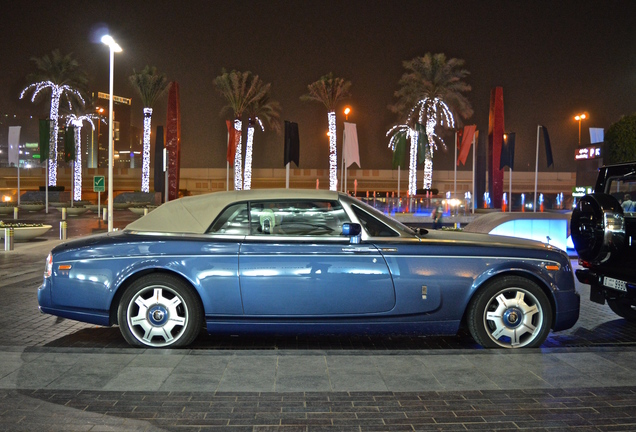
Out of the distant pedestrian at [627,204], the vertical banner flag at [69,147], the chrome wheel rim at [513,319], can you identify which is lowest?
the chrome wheel rim at [513,319]

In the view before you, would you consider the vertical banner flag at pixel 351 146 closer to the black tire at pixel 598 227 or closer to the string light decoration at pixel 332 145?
the string light decoration at pixel 332 145

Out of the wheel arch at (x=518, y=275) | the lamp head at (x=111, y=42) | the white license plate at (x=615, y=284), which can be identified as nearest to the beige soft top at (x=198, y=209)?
the wheel arch at (x=518, y=275)

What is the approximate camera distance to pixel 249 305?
20.1ft

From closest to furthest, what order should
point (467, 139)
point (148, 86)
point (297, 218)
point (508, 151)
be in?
point (297, 218) < point (508, 151) < point (467, 139) < point (148, 86)

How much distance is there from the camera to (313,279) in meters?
6.07

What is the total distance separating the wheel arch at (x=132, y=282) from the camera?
621cm

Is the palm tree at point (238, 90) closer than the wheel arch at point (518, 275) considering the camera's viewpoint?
No

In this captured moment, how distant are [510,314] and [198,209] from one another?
3317 millimetres

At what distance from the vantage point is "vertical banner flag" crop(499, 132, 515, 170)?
44156 mm

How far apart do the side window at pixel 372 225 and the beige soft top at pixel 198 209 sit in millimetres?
305

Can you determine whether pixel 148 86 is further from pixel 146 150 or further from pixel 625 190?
pixel 625 190

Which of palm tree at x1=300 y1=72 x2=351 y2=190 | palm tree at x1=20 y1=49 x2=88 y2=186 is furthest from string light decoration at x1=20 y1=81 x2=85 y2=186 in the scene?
palm tree at x1=300 y1=72 x2=351 y2=190

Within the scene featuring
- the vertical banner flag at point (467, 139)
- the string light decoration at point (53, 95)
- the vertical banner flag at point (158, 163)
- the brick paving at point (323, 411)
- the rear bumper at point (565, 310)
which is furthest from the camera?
the string light decoration at point (53, 95)

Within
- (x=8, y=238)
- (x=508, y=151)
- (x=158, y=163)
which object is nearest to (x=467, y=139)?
(x=508, y=151)
